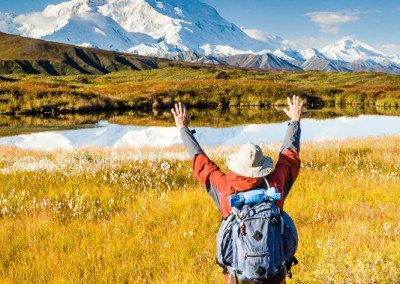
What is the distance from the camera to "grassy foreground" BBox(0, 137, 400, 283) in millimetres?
6078

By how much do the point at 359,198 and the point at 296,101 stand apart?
4.82m

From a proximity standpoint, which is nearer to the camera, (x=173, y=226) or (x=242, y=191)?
(x=242, y=191)

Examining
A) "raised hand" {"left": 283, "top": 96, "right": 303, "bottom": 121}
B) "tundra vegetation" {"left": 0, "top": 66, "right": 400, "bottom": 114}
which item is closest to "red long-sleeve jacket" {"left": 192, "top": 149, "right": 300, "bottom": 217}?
"raised hand" {"left": 283, "top": 96, "right": 303, "bottom": 121}

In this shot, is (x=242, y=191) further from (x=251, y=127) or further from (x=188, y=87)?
(x=188, y=87)

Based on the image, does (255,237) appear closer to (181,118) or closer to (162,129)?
(181,118)

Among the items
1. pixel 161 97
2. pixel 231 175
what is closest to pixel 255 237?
pixel 231 175

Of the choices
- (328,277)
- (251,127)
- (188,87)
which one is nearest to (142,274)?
(328,277)

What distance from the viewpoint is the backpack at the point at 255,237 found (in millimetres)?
3992

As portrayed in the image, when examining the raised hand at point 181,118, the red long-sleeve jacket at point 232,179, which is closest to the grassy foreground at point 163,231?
the red long-sleeve jacket at point 232,179

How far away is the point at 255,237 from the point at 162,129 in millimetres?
36812

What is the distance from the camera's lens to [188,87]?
80688 mm

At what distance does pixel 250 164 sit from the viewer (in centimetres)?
438

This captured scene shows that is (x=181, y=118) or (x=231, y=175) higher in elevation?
(x=181, y=118)

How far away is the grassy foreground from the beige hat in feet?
5.49
